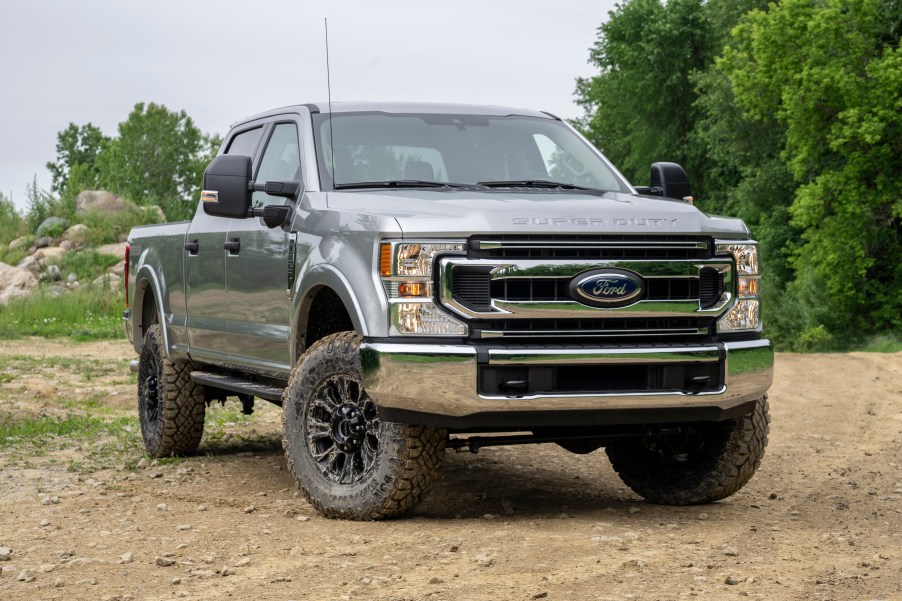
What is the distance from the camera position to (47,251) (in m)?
33.8

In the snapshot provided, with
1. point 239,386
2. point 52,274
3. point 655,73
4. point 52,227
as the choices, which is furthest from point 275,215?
point 655,73

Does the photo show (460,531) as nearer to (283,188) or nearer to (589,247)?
(589,247)

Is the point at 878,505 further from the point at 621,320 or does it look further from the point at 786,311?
the point at 786,311

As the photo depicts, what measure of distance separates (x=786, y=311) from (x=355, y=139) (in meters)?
40.6

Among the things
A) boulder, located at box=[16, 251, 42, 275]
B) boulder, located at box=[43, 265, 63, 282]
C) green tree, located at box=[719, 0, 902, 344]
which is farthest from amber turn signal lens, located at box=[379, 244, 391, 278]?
green tree, located at box=[719, 0, 902, 344]

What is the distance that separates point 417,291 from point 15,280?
27678 millimetres

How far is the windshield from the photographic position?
7.20 metres

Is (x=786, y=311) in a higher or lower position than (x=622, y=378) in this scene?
lower

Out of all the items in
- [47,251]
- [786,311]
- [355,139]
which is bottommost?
[786,311]

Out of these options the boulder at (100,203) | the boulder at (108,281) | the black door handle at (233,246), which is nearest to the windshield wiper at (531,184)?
the black door handle at (233,246)

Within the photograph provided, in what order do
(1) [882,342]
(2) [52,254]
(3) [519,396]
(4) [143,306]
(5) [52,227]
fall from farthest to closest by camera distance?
(1) [882,342] < (5) [52,227] < (2) [52,254] < (4) [143,306] < (3) [519,396]

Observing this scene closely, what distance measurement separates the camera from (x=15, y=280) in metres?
31.7

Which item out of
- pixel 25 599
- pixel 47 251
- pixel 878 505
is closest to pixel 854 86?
pixel 47 251

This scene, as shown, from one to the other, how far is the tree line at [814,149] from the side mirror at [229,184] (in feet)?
115
